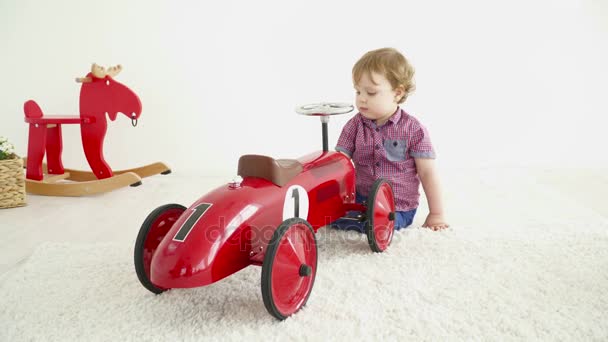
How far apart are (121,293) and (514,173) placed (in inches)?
63.3

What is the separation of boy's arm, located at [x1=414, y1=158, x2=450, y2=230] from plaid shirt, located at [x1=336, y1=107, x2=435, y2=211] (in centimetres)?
2

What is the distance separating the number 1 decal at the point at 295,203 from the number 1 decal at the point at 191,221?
0.18m

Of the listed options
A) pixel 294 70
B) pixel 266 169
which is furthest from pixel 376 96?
pixel 294 70

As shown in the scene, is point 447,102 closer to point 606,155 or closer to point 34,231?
point 606,155

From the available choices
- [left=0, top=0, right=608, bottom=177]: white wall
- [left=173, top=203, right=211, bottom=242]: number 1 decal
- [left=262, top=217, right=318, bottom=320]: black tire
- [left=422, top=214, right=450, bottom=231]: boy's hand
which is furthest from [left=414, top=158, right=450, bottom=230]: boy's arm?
[left=0, top=0, right=608, bottom=177]: white wall

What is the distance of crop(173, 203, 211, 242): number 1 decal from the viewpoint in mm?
898

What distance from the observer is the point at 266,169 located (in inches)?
41.3

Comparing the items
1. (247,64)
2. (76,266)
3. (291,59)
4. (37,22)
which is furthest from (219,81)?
(76,266)

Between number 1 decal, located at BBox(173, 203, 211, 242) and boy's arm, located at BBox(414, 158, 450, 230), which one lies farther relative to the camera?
boy's arm, located at BBox(414, 158, 450, 230)

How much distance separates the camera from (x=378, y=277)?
1.07 metres

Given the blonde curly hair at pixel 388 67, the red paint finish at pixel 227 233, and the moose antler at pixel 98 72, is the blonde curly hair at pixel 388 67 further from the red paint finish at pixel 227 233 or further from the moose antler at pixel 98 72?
the moose antler at pixel 98 72

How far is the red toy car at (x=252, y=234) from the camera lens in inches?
34.3

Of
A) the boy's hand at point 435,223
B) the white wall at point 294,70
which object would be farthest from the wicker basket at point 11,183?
the boy's hand at point 435,223

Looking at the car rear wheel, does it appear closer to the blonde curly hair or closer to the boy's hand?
the boy's hand
